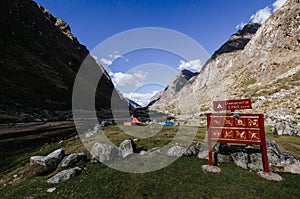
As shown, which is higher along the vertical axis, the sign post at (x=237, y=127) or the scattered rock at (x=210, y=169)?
the sign post at (x=237, y=127)

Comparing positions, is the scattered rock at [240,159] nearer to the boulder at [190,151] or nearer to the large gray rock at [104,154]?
the boulder at [190,151]

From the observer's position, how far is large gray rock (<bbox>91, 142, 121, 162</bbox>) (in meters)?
13.1

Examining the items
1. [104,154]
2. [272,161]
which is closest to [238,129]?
[272,161]

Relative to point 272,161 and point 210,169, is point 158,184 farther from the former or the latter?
point 272,161

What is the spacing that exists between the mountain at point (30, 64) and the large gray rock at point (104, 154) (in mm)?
47019

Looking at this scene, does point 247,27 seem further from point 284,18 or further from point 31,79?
point 31,79

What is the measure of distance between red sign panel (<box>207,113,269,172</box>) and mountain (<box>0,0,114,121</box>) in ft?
181

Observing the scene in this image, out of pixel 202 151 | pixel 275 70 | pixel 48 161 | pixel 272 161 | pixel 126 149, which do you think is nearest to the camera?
pixel 272 161

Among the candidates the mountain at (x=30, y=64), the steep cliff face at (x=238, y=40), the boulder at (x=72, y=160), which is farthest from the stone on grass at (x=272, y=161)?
the steep cliff face at (x=238, y=40)

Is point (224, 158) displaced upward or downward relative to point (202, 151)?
downward

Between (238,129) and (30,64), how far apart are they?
109m

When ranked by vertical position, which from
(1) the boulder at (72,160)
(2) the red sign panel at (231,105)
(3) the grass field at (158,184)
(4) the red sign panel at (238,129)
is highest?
(2) the red sign panel at (231,105)

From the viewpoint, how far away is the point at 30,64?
91125 millimetres

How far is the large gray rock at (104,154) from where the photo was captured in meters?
13.1
